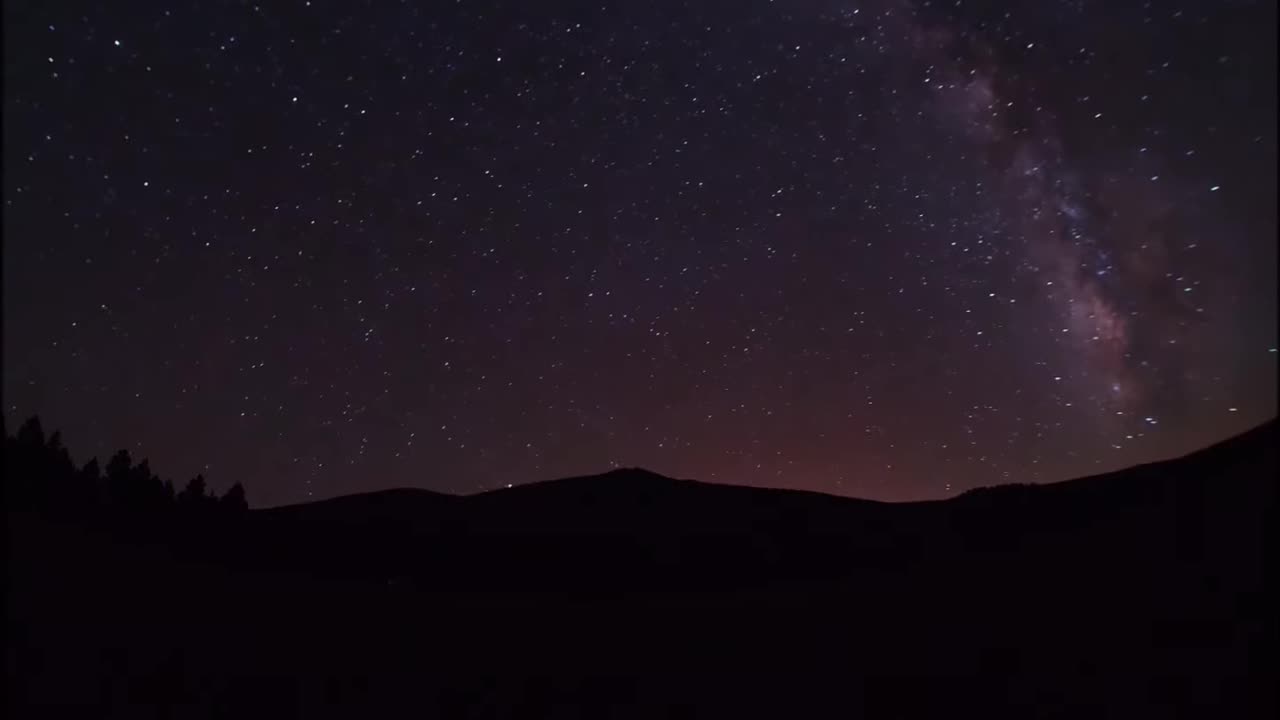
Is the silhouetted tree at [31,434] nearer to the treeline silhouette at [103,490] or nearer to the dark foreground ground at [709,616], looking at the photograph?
the treeline silhouette at [103,490]

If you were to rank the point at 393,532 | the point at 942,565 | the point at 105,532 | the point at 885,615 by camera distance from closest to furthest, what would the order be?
the point at 885,615 < the point at 942,565 < the point at 105,532 < the point at 393,532

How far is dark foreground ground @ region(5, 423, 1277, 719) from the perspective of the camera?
42.9 ft

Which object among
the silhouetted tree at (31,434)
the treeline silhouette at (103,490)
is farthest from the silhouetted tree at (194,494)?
the silhouetted tree at (31,434)

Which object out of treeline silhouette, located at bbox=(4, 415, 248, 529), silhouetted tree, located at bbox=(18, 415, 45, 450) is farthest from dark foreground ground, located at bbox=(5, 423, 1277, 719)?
silhouetted tree, located at bbox=(18, 415, 45, 450)

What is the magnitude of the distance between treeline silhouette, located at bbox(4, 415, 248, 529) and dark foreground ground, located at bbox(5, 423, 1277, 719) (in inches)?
36.1

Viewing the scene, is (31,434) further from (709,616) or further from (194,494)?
(709,616)

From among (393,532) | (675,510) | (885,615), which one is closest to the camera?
(885,615)

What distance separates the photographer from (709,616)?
75.5 ft

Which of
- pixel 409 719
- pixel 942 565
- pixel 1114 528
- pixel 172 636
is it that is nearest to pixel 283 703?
pixel 409 719

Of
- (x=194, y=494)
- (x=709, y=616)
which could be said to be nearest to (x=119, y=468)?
(x=194, y=494)

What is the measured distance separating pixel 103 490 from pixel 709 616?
24.0 meters

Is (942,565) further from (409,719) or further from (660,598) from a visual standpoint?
(409,719)

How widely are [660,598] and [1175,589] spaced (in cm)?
1556

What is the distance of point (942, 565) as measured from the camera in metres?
22.0
